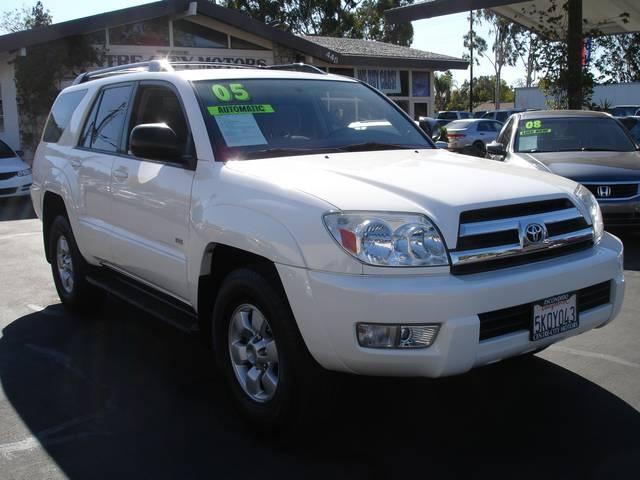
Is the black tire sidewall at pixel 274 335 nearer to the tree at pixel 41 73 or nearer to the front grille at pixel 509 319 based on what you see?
the front grille at pixel 509 319

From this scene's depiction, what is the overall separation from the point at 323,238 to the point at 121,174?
215 cm

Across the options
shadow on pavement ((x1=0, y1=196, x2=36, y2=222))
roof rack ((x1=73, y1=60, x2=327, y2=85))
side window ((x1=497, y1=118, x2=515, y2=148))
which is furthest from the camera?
shadow on pavement ((x1=0, y1=196, x2=36, y2=222))

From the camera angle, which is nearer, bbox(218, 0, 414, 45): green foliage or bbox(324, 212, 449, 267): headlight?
bbox(324, 212, 449, 267): headlight

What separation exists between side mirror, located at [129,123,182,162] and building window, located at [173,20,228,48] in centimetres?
1799

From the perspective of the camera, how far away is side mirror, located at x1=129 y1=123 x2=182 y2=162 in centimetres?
397

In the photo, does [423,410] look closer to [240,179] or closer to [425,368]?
[425,368]

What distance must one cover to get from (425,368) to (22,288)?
5173mm

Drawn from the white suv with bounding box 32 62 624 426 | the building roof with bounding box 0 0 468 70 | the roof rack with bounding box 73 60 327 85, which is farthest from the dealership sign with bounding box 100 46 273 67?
the white suv with bounding box 32 62 624 426

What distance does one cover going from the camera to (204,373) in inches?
179


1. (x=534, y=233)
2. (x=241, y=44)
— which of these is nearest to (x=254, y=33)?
(x=241, y=44)

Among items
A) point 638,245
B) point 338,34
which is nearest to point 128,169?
point 638,245

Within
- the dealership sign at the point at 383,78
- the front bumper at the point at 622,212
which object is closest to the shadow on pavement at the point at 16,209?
the front bumper at the point at 622,212

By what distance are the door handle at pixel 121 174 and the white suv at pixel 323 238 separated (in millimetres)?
17

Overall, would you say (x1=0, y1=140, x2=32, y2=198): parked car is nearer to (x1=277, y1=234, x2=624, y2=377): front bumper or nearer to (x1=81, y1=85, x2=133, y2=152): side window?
(x1=81, y1=85, x2=133, y2=152): side window
